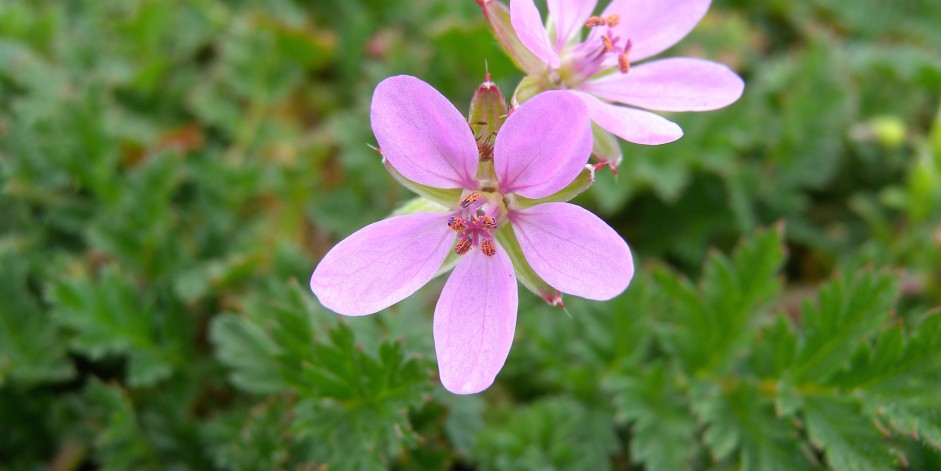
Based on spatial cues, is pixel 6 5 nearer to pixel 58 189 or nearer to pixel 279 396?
pixel 58 189

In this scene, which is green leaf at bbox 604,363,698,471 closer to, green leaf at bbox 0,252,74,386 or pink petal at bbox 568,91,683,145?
pink petal at bbox 568,91,683,145

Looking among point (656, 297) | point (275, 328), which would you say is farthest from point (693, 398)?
point (275, 328)

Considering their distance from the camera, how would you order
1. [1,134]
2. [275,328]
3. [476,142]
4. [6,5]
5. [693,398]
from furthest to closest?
[6,5] < [1,134] < [693,398] < [275,328] < [476,142]

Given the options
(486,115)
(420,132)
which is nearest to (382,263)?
(420,132)

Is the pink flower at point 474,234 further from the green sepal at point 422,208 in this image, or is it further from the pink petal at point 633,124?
the pink petal at point 633,124

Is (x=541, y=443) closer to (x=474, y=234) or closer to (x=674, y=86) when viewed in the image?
(x=474, y=234)

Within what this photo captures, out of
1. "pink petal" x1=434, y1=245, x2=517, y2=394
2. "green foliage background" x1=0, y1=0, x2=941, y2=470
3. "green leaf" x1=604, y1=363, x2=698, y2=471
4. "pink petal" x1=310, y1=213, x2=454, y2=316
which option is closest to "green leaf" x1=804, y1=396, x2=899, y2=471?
"green foliage background" x1=0, y1=0, x2=941, y2=470
